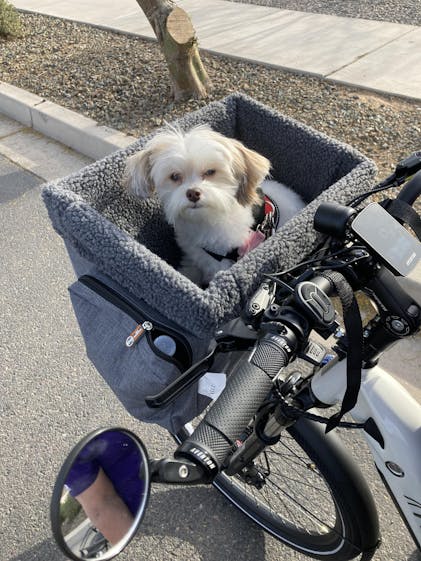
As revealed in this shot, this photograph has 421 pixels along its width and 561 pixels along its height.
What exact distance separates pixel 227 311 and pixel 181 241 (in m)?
1.03

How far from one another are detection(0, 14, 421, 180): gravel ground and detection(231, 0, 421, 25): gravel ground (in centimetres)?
191

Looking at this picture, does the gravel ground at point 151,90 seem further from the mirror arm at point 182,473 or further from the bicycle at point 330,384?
the mirror arm at point 182,473

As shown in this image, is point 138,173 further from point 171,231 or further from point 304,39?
point 304,39

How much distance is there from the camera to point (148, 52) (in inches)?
213

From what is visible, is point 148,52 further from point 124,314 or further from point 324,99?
point 124,314

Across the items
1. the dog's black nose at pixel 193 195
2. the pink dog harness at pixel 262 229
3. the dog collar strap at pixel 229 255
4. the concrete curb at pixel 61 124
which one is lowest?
Answer: the concrete curb at pixel 61 124

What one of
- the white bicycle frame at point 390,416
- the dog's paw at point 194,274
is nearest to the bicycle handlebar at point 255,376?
the white bicycle frame at point 390,416

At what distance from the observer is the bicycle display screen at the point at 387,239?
909mm

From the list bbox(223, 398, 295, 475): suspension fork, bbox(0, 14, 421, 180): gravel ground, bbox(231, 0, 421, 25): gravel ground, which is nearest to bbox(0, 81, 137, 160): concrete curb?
bbox(0, 14, 421, 180): gravel ground

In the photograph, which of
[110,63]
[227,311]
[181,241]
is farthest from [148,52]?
[227,311]

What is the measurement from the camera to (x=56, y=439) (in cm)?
227

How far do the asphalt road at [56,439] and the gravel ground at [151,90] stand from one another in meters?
1.72

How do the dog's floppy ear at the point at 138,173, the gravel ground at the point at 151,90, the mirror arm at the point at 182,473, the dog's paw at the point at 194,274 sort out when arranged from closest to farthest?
the mirror arm at the point at 182,473 < the dog's floppy ear at the point at 138,173 < the dog's paw at the point at 194,274 < the gravel ground at the point at 151,90

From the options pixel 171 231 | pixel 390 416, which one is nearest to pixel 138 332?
pixel 390 416
